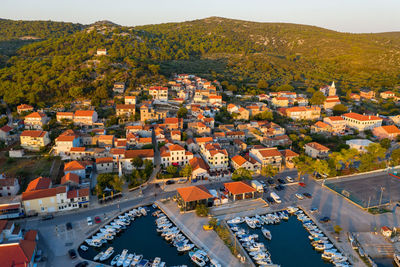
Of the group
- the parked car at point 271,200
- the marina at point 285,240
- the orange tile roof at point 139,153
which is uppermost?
the orange tile roof at point 139,153

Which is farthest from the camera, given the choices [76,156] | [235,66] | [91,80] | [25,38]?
[25,38]

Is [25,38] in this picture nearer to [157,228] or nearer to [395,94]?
[157,228]

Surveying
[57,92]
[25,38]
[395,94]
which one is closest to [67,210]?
[57,92]

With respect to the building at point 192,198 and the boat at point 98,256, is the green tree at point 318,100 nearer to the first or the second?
the building at point 192,198

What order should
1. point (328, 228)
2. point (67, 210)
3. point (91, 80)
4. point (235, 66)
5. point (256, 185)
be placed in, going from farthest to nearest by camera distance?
point (235, 66), point (91, 80), point (256, 185), point (67, 210), point (328, 228)

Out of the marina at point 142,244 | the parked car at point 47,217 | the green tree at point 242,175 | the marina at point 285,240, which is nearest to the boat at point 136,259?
the marina at point 142,244

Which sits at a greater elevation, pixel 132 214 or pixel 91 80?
pixel 91 80

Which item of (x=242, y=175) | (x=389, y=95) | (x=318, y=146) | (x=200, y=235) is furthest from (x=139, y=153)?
(x=389, y=95)
